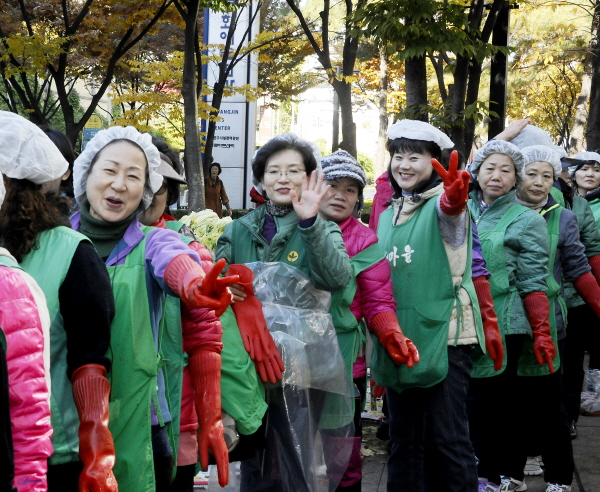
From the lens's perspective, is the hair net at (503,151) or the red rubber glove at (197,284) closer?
the red rubber glove at (197,284)

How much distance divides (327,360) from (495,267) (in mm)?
1554

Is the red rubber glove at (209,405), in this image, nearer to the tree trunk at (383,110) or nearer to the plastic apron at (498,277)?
the plastic apron at (498,277)

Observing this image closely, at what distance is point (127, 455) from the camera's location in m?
2.38

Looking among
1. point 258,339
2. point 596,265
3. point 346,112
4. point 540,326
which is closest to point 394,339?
point 258,339

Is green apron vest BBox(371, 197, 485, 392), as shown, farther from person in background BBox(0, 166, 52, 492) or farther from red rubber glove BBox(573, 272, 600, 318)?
person in background BBox(0, 166, 52, 492)

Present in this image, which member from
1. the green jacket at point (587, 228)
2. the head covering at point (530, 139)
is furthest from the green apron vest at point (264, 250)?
the green jacket at point (587, 228)

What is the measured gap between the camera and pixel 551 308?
4.66 metres

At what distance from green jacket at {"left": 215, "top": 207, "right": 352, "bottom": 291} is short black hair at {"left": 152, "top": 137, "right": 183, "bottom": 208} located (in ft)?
0.90

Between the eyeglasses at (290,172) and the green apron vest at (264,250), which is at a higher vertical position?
the eyeglasses at (290,172)

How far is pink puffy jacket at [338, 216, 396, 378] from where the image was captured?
11.7 ft

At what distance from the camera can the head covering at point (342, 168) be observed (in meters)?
3.72

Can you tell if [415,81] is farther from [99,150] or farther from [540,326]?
[99,150]

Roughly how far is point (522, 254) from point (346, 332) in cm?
134

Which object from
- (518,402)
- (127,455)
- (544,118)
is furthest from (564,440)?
(544,118)
